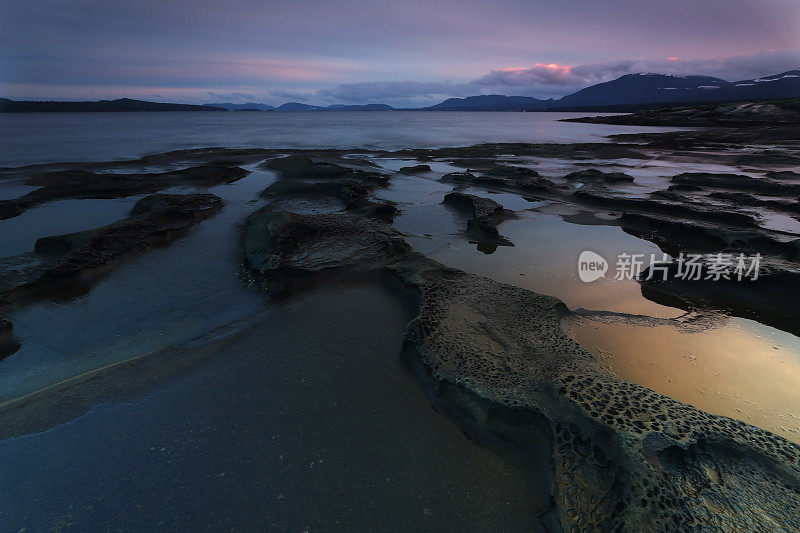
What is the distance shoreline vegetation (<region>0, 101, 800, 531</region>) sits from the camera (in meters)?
3.12

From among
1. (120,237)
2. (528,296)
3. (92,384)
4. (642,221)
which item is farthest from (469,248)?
(120,237)

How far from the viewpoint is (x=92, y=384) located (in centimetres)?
464

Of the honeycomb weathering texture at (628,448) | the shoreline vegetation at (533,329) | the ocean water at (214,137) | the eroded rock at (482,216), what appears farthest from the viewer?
the ocean water at (214,137)

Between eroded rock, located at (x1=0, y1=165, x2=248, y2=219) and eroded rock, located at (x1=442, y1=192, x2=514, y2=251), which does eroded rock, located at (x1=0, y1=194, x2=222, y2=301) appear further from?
eroded rock, located at (x1=442, y1=192, x2=514, y2=251)

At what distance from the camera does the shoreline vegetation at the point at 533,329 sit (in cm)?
312

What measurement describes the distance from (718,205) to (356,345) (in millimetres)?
15063

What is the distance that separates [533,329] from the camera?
17.9ft

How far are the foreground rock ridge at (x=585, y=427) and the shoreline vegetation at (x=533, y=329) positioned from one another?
1 cm

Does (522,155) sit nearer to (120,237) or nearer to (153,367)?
(120,237)

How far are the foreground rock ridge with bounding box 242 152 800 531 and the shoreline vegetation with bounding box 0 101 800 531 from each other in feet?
0.05

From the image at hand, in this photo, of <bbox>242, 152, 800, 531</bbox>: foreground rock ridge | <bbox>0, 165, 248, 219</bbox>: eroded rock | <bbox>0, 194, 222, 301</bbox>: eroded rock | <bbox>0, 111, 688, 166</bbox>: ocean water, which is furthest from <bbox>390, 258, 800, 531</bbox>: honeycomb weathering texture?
<bbox>0, 111, 688, 166</bbox>: ocean water

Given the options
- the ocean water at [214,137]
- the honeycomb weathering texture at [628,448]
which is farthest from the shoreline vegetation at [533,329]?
the ocean water at [214,137]

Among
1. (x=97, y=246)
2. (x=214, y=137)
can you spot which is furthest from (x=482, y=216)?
(x=214, y=137)

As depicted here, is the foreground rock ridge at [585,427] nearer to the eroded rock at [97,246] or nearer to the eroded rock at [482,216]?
the eroded rock at [482,216]
